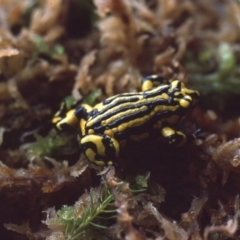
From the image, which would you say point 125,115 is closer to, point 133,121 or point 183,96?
point 133,121

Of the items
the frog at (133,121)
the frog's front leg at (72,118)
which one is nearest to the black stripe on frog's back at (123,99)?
the frog at (133,121)

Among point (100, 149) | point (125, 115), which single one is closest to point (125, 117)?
point (125, 115)

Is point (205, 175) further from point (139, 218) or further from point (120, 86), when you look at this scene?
point (120, 86)

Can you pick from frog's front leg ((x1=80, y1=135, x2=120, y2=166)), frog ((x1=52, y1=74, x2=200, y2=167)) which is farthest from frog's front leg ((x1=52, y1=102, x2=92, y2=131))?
frog's front leg ((x1=80, y1=135, x2=120, y2=166))

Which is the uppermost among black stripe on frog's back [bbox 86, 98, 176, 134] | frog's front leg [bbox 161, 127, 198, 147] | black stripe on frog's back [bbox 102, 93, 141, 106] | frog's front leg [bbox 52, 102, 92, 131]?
black stripe on frog's back [bbox 102, 93, 141, 106]

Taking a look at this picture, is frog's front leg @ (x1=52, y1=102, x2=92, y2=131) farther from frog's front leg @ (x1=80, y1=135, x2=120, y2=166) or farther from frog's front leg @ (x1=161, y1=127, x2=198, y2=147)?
frog's front leg @ (x1=161, y1=127, x2=198, y2=147)

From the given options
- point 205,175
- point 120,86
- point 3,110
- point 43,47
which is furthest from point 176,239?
point 43,47
